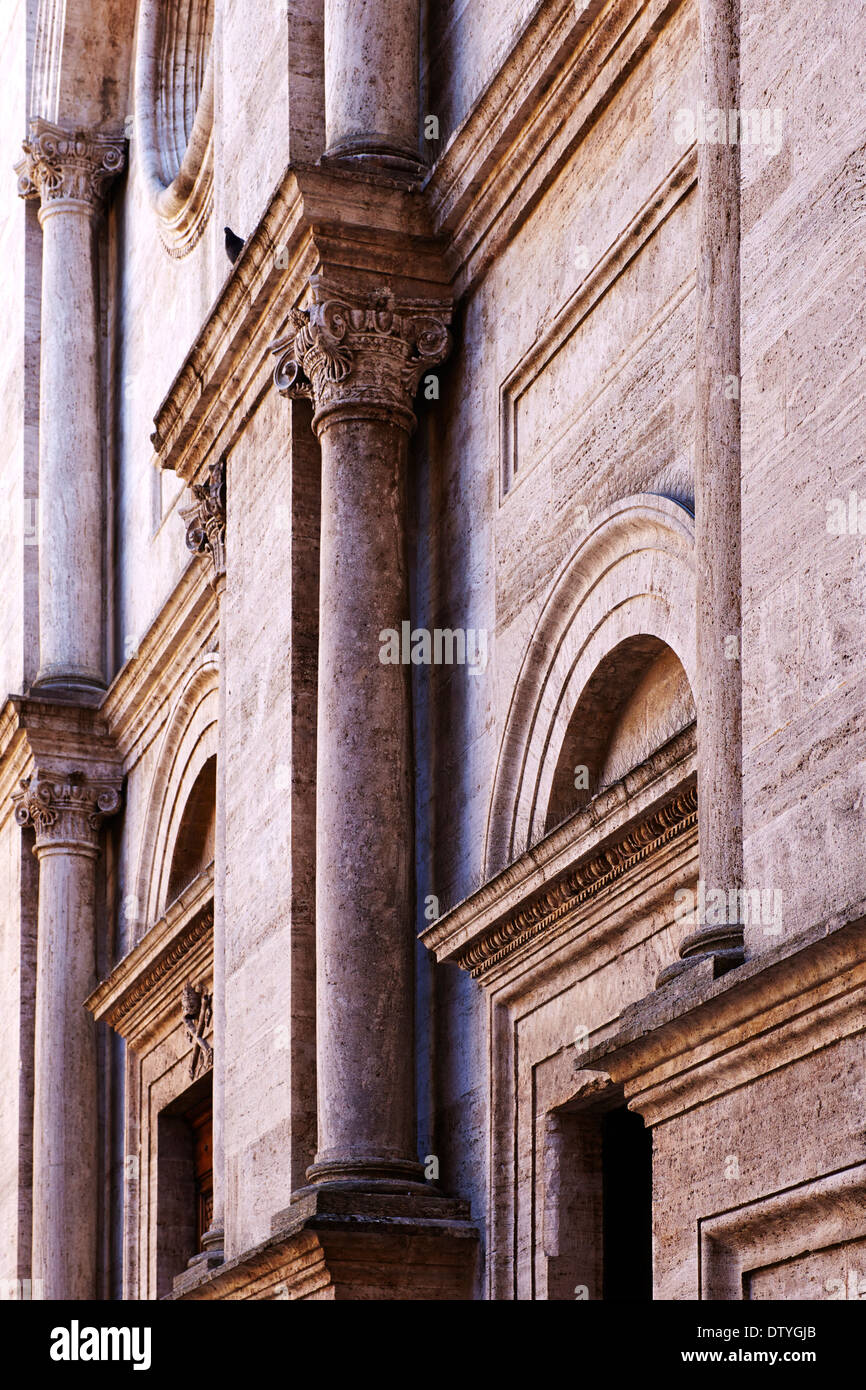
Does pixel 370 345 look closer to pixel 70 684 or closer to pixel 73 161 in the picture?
pixel 70 684

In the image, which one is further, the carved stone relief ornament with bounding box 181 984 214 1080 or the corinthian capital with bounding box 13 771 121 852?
the corinthian capital with bounding box 13 771 121 852

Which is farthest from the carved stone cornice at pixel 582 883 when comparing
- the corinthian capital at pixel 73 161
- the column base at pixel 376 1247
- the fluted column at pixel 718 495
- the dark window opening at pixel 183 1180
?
the corinthian capital at pixel 73 161

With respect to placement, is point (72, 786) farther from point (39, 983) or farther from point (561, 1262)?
point (561, 1262)

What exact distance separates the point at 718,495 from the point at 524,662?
9.77 feet

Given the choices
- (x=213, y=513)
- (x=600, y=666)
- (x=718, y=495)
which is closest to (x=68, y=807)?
(x=213, y=513)

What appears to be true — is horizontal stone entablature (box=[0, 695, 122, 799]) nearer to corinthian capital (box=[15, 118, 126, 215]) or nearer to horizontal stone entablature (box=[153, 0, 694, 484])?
corinthian capital (box=[15, 118, 126, 215])

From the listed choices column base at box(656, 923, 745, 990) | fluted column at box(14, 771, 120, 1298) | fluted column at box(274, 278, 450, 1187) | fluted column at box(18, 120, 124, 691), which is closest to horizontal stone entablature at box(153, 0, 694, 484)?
fluted column at box(274, 278, 450, 1187)

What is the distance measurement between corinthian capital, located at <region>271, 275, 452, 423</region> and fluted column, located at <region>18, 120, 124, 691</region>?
7204 millimetres

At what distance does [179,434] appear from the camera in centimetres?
1345

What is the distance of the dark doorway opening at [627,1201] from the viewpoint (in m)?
9.86

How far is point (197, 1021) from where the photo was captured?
14.9 meters

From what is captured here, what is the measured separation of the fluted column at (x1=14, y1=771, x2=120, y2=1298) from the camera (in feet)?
54.7

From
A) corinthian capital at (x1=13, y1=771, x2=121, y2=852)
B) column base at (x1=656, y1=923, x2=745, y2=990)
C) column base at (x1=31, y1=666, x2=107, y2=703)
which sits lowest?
column base at (x1=656, y1=923, x2=745, y2=990)

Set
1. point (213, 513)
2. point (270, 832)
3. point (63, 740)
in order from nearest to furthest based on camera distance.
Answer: point (270, 832) < point (213, 513) < point (63, 740)
